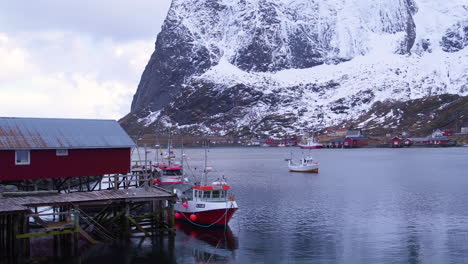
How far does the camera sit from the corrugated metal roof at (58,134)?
128 ft

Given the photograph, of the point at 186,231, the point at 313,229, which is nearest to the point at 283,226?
the point at 313,229

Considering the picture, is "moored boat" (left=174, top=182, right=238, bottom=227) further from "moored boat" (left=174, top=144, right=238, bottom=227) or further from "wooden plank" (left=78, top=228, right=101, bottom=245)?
"wooden plank" (left=78, top=228, right=101, bottom=245)

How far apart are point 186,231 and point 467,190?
151 ft

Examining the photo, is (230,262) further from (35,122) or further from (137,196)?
(35,122)

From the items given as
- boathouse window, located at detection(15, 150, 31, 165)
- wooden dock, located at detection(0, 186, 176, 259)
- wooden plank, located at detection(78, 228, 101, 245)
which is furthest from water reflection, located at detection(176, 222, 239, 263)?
boathouse window, located at detection(15, 150, 31, 165)

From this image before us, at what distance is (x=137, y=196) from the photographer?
3900cm

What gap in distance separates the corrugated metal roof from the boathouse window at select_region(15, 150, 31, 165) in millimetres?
506

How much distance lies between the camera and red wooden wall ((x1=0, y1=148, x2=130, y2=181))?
3788cm

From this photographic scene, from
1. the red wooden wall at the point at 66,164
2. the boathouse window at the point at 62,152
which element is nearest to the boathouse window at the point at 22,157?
the red wooden wall at the point at 66,164

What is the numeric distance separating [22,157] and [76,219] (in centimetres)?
749

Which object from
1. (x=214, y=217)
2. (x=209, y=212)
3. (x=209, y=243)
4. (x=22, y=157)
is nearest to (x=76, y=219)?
(x=22, y=157)

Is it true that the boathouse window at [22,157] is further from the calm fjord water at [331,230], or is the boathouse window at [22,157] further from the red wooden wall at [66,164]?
the calm fjord water at [331,230]

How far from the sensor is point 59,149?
39.6 meters

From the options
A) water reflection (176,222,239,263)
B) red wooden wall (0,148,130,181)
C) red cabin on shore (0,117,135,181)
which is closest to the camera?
red wooden wall (0,148,130,181)
